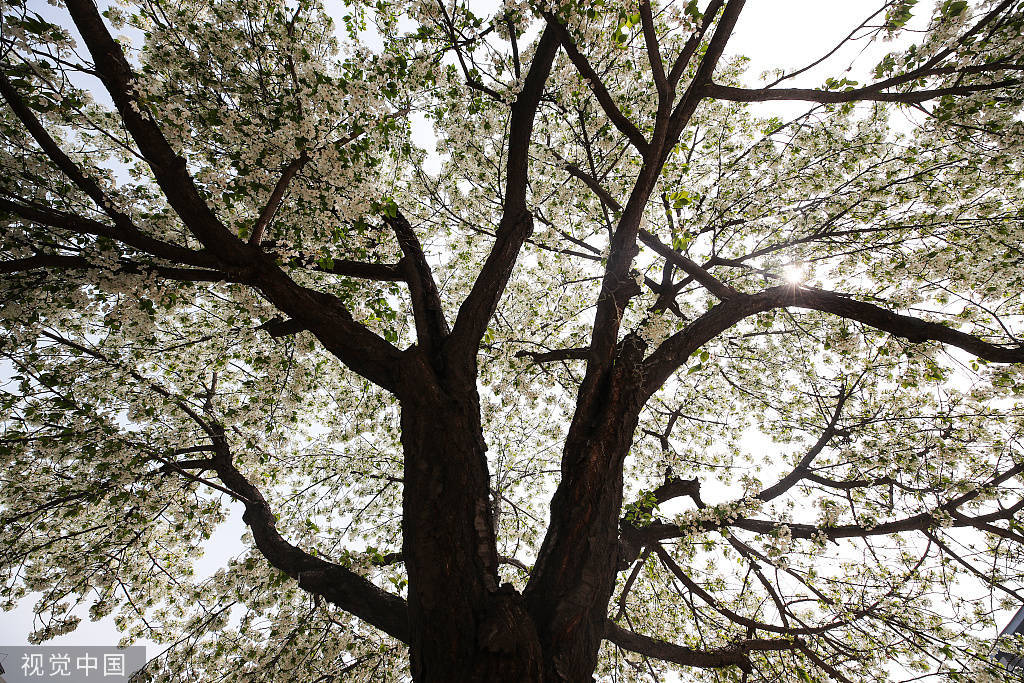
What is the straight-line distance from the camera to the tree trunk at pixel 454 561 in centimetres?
299

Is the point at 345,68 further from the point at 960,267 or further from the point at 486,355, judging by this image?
the point at 960,267

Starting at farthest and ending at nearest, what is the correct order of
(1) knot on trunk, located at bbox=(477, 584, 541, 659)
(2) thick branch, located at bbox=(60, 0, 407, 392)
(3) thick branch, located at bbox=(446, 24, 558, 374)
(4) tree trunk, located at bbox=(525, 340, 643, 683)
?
(3) thick branch, located at bbox=(446, 24, 558, 374), (2) thick branch, located at bbox=(60, 0, 407, 392), (4) tree trunk, located at bbox=(525, 340, 643, 683), (1) knot on trunk, located at bbox=(477, 584, 541, 659)

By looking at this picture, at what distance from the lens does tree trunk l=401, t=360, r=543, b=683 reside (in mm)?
2988

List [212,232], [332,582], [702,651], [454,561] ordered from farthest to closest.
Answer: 1. [702,651]
2. [332,582]
3. [212,232]
4. [454,561]

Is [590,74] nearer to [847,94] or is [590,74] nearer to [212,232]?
[847,94]

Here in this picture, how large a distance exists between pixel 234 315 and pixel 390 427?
10.1 feet

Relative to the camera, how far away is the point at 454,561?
331 cm

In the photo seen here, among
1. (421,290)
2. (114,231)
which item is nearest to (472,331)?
(421,290)

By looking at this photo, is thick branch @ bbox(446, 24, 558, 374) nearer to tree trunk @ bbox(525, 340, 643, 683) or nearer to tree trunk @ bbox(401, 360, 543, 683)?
tree trunk @ bbox(401, 360, 543, 683)

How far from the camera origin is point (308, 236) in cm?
579

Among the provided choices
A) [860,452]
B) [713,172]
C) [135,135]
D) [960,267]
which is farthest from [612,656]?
[135,135]

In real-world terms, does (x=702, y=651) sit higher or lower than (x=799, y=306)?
lower

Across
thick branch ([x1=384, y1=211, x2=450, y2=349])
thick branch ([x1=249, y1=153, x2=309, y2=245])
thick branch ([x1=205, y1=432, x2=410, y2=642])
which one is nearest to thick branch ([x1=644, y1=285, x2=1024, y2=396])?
thick branch ([x1=384, y1=211, x2=450, y2=349])

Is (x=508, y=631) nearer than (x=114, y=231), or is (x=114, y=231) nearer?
(x=508, y=631)
